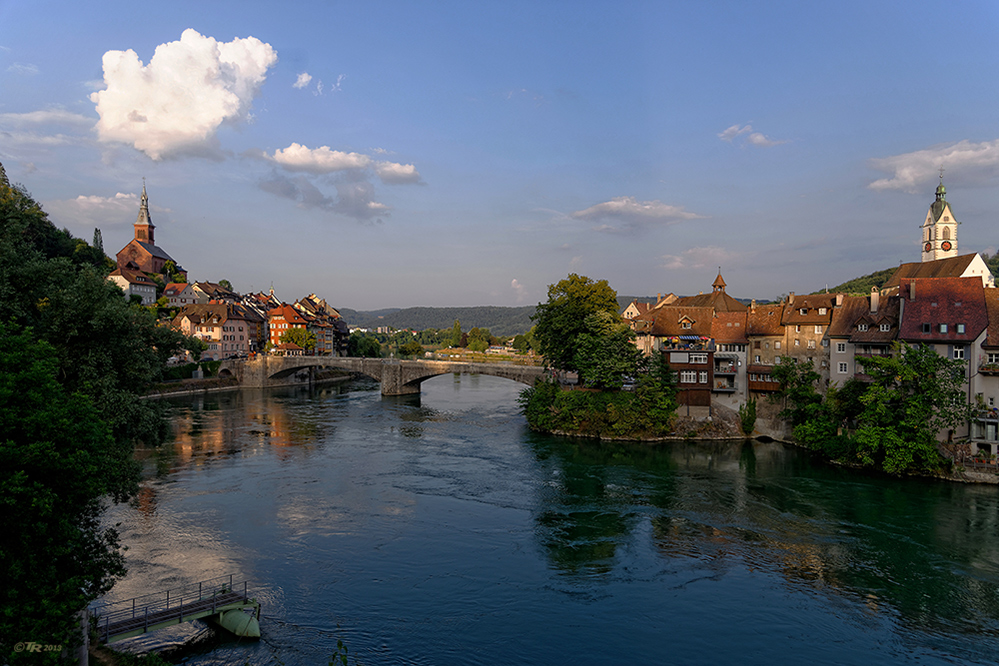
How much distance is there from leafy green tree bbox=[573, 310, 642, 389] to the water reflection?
1149 cm

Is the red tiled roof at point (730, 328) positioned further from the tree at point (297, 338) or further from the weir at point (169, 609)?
the tree at point (297, 338)

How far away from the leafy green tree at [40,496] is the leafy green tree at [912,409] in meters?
43.9

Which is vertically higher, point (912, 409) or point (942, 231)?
point (942, 231)

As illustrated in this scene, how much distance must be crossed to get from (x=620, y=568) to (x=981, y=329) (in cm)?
Result: 3205

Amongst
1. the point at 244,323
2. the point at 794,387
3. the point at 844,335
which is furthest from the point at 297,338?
the point at 844,335

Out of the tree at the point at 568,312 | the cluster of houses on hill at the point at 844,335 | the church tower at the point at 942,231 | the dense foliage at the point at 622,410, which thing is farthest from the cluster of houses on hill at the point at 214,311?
the church tower at the point at 942,231

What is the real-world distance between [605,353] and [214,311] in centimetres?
8412

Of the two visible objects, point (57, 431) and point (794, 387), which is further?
point (794, 387)

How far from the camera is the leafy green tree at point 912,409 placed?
132 feet

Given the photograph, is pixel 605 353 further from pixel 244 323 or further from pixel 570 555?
pixel 244 323

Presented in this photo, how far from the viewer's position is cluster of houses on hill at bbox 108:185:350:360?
10981 centimetres

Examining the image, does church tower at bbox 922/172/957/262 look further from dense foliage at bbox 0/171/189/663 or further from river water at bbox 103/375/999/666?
dense foliage at bbox 0/171/189/663

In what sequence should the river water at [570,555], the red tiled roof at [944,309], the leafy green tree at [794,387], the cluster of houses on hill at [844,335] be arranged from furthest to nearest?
the leafy green tree at [794,387] < the red tiled roof at [944,309] < the cluster of houses on hill at [844,335] < the river water at [570,555]

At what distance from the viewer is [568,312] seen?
2468 inches
